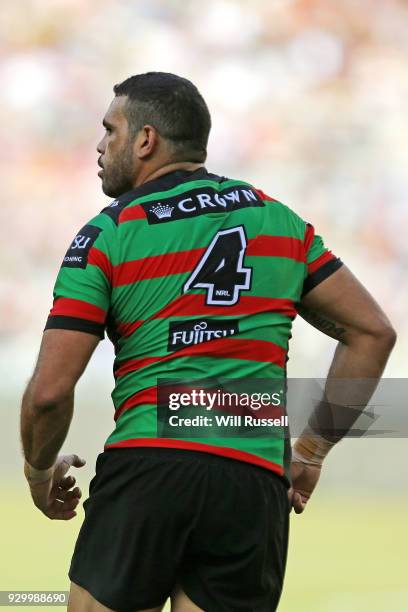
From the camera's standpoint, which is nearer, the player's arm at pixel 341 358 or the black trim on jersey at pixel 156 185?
the black trim on jersey at pixel 156 185

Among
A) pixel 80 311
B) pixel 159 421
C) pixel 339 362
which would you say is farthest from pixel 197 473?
pixel 339 362

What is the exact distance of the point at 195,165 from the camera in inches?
126

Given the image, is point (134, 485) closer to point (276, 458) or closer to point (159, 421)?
point (159, 421)

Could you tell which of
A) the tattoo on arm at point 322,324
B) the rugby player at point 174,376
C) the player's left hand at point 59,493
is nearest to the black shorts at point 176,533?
the rugby player at point 174,376

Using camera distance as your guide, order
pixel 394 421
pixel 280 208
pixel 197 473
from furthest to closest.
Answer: pixel 394 421
pixel 280 208
pixel 197 473

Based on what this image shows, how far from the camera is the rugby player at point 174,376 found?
110 inches

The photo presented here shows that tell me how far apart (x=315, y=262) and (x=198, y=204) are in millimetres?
455

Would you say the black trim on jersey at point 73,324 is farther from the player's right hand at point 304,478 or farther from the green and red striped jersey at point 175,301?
the player's right hand at point 304,478

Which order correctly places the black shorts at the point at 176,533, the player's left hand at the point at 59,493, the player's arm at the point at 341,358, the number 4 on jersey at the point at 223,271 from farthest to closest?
the player's arm at the point at 341,358 < the player's left hand at the point at 59,493 < the number 4 on jersey at the point at 223,271 < the black shorts at the point at 176,533

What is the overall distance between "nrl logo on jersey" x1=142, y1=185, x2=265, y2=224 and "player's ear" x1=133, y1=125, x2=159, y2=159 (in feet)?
0.78

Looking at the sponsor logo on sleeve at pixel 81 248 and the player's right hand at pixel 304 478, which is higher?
the sponsor logo on sleeve at pixel 81 248

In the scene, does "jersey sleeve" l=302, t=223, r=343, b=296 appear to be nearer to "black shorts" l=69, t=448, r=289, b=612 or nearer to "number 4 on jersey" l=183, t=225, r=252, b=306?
"number 4 on jersey" l=183, t=225, r=252, b=306

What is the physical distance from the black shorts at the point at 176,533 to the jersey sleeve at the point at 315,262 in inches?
26.4

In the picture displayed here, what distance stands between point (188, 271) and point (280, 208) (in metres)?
0.42
